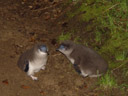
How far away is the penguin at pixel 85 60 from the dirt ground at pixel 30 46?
348 mm

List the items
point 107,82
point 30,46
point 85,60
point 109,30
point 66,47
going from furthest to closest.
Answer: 1. point 30,46
2. point 109,30
3. point 66,47
4. point 85,60
5. point 107,82

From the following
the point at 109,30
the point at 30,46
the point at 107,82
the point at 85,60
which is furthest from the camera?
the point at 30,46

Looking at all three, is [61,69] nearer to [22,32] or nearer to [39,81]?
[39,81]

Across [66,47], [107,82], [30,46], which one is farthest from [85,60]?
[30,46]

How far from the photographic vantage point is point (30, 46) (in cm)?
790

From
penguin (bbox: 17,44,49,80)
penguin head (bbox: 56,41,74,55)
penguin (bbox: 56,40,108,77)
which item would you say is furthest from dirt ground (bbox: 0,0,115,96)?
penguin head (bbox: 56,41,74,55)

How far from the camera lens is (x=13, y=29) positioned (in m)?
8.48

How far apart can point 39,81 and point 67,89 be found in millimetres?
751

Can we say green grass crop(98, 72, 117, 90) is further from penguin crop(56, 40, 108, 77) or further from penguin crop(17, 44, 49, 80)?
penguin crop(17, 44, 49, 80)

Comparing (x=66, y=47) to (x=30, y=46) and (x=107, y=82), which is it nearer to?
(x=107, y=82)

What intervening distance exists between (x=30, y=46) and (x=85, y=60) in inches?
80.4

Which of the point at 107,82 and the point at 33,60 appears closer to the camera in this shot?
the point at 107,82

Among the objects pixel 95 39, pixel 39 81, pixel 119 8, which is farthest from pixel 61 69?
pixel 119 8

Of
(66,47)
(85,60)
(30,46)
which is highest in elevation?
(66,47)
